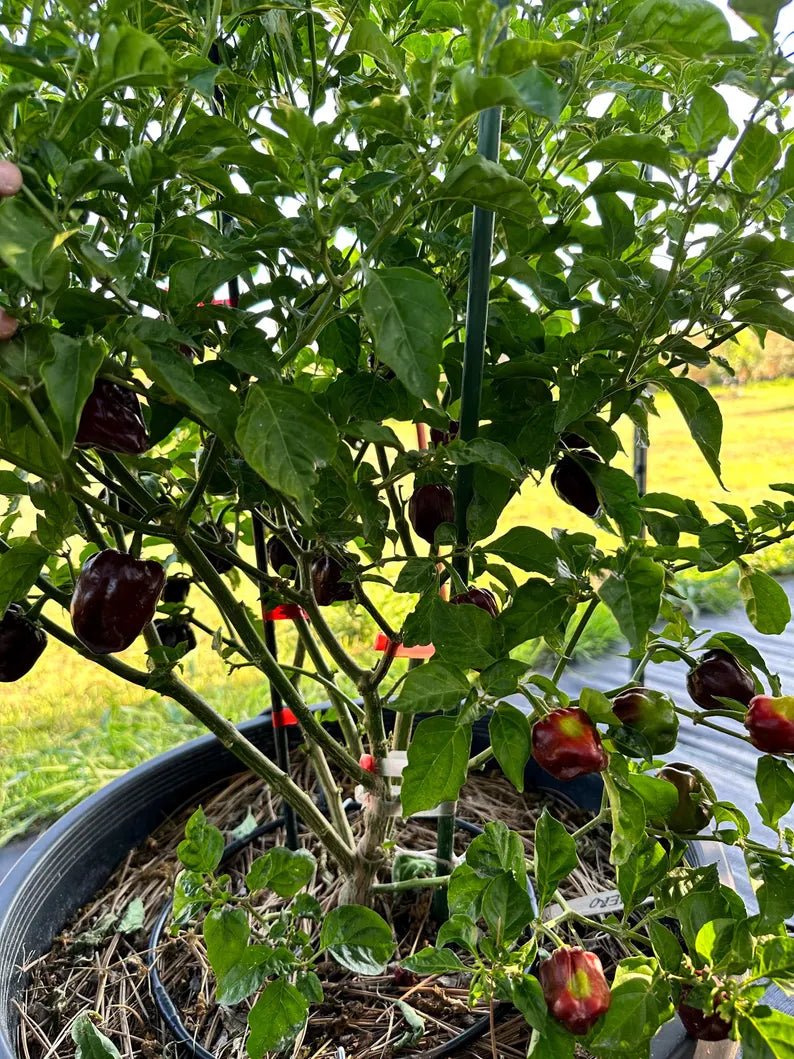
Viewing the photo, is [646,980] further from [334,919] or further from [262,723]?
[262,723]

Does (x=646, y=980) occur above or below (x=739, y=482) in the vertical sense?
above

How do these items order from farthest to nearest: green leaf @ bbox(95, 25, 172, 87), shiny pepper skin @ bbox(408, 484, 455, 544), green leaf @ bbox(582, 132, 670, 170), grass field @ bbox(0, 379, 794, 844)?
grass field @ bbox(0, 379, 794, 844) → shiny pepper skin @ bbox(408, 484, 455, 544) → green leaf @ bbox(582, 132, 670, 170) → green leaf @ bbox(95, 25, 172, 87)

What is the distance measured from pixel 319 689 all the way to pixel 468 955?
1199 millimetres

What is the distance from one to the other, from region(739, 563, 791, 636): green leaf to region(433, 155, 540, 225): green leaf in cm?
31

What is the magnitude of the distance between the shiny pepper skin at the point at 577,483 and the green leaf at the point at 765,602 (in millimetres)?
116

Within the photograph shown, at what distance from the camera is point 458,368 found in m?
0.59

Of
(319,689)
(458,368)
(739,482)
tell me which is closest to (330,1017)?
(458,368)

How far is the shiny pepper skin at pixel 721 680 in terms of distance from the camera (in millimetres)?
599

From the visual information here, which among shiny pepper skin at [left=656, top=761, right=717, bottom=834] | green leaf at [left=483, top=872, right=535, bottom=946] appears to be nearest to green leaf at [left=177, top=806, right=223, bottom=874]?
green leaf at [left=483, top=872, right=535, bottom=946]

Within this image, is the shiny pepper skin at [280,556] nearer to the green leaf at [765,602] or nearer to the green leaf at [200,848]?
the green leaf at [200,848]

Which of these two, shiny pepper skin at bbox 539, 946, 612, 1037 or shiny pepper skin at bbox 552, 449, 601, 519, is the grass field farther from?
shiny pepper skin at bbox 539, 946, 612, 1037

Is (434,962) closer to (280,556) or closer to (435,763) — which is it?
(435,763)

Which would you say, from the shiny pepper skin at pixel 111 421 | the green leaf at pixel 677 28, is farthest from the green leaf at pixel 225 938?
the green leaf at pixel 677 28

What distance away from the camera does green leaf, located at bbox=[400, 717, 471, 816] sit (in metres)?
0.48
